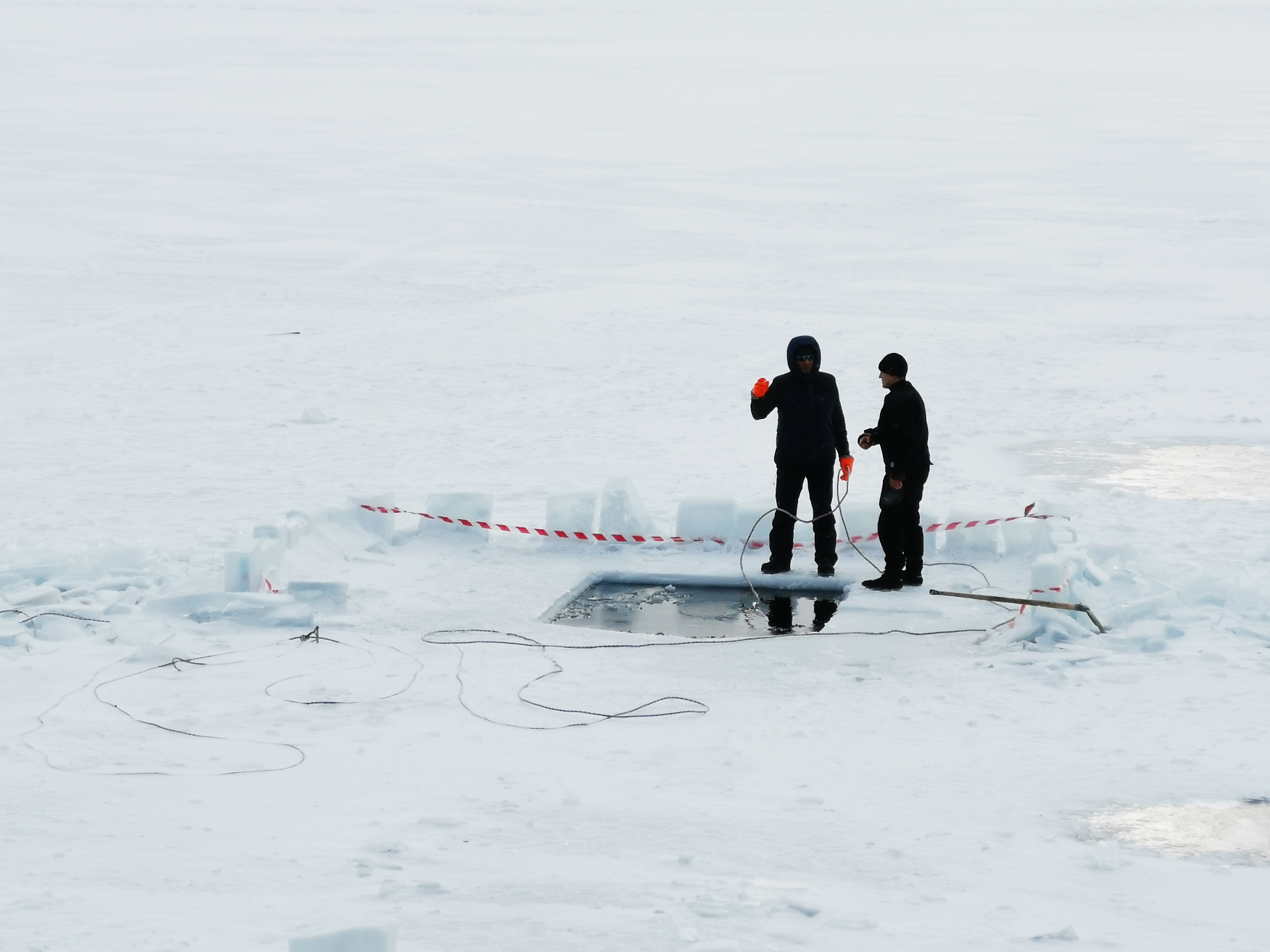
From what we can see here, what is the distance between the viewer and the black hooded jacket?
31.9 ft

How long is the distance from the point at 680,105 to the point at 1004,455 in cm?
3615

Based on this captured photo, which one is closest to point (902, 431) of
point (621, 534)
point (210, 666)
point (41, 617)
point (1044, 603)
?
point (1044, 603)

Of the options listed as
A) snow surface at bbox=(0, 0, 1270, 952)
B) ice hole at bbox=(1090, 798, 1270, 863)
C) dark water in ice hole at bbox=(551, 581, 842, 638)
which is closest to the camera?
snow surface at bbox=(0, 0, 1270, 952)

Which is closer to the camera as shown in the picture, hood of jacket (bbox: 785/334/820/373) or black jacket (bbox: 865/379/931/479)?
black jacket (bbox: 865/379/931/479)

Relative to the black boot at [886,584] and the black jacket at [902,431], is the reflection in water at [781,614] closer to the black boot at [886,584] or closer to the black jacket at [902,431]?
the black boot at [886,584]

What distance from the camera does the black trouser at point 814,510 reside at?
388 inches

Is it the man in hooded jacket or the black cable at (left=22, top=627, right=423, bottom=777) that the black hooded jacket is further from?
the black cable at (left=22, top=627, right=423, bottom=777)

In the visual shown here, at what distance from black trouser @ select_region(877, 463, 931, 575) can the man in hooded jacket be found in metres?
0.35

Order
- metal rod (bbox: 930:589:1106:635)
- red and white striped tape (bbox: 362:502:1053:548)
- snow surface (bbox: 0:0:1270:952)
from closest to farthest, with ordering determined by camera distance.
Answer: snow surface (bbox: 0:0:1270:952) → metal rod (bbox: 930:589:1106:635) → red and white striped tape (bbox: 362:502:1053:548)

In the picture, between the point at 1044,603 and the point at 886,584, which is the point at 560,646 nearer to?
the point at 886,584

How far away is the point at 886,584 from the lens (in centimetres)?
952

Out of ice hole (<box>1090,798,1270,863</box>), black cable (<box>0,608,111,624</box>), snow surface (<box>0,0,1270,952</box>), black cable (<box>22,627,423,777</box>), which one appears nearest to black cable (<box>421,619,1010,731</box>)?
snow surface (<box>0,0,1270,952</box>)

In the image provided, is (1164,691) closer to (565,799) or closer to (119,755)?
(565,799)

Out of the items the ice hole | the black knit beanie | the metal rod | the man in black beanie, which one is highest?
the black knit beanie
